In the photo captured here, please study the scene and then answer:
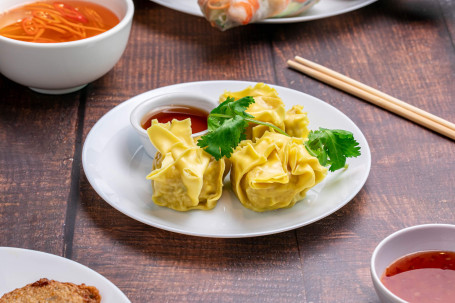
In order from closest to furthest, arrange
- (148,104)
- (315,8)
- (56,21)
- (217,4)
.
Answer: (148,104), (56,21), (217,4), (315,8)

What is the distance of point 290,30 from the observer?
2477 millimetres

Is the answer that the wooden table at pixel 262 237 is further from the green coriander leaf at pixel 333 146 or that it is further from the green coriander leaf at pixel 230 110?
the green coriander leaf at pixel 230 110

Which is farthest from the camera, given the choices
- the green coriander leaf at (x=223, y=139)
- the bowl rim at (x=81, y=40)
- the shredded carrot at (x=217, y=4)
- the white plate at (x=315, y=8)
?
the white plate at (x=315, y=8)

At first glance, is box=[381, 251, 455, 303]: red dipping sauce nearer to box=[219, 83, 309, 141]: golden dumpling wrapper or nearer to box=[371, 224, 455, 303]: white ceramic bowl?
box=[371, 224, 455, 303]: white ceramic bowl

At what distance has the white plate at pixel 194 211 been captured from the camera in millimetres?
1541

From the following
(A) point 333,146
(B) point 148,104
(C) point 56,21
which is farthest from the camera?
(C) point 56,21

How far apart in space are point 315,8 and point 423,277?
57.4 inches

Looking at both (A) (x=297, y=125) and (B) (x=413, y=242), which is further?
(A) (x=297, y=125)

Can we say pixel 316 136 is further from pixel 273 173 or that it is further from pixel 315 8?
pixel 315 8

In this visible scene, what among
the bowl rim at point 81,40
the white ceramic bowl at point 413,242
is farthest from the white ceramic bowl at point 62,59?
the white ceramic bowl at point 413,242

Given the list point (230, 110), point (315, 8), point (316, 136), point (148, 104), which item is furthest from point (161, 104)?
point (315, 8)

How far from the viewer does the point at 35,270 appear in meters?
1.37

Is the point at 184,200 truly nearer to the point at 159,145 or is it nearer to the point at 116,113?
the point at 159,145

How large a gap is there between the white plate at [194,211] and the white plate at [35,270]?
0.23 m
